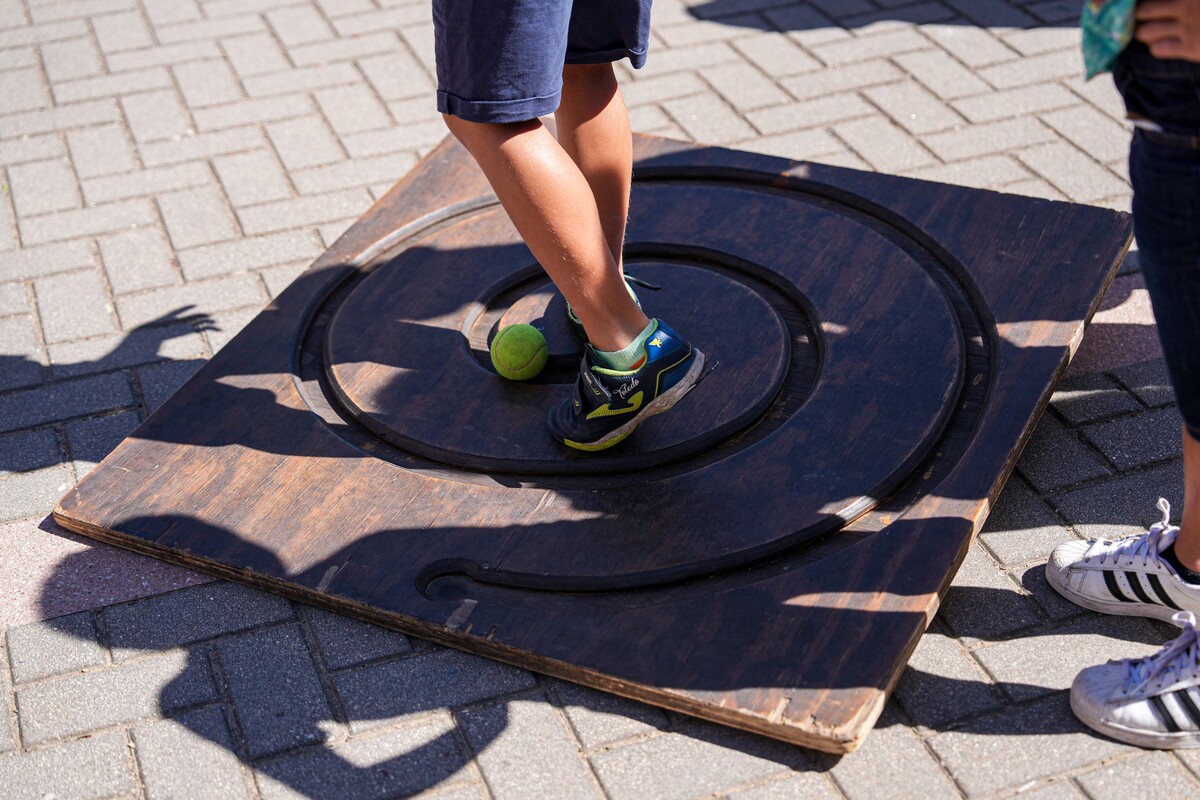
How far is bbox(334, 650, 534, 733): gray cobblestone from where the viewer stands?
1933mm

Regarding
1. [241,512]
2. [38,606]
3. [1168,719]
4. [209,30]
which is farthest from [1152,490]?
[209,30]

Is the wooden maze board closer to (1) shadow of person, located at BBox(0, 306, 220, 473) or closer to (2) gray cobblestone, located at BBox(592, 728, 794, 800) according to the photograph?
(2) gray cobblestone, located at BBox(592, 728, 794, 800)

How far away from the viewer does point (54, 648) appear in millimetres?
2094

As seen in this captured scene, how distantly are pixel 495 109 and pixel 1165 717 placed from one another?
1.40m

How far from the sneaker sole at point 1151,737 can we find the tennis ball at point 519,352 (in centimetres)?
125

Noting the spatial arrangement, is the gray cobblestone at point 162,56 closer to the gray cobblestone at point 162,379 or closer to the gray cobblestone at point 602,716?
the gray cobblestone at point 162,379

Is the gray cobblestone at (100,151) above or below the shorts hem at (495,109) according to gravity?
below

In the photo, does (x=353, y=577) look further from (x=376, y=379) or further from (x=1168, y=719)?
(x=1168, y=719)

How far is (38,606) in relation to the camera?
219 centimetres

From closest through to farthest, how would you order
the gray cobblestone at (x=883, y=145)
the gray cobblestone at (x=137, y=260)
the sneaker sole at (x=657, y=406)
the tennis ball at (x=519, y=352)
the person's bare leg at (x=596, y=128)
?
1. the sneaker sole at (x=657, y=406)
2. the person's bare leg at (x=596, y=128)
3. the tennis ball at (x=519, y=352)
4. the gray cobblestone at (x=137, y=260)
5. the gray cobblestone at (x=883, y=145)

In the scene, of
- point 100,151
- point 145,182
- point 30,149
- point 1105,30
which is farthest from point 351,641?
point 30,149

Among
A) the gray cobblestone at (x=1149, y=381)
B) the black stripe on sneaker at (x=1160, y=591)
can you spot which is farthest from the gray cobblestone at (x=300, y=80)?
the black stripe on sneaker at (x=1160, y=591)

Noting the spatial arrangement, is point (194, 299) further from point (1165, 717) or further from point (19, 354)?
point (1165, 717)

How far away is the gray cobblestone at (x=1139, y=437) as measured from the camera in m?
2.34
